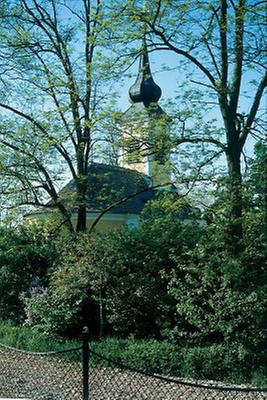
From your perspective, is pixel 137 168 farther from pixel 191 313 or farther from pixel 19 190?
pixel 191 313

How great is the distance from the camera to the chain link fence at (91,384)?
20.9 ft

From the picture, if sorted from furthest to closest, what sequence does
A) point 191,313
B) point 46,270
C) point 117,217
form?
point 117,217 < point 46,270 < point 191,313

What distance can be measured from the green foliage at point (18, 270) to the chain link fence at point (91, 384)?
13.9 ft

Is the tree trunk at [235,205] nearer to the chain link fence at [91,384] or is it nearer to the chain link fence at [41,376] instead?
the chain link fence at [91,384]

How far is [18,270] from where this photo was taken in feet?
41.3

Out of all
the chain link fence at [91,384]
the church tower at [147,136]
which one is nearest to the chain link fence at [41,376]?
the chain link fence at [91,384]

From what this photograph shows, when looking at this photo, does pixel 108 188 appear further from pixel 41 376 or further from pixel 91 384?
pixel 91 384

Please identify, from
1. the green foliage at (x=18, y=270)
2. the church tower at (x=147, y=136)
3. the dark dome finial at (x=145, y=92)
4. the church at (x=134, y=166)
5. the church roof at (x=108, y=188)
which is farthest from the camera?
the dark dome finial at (x=145, y=92)

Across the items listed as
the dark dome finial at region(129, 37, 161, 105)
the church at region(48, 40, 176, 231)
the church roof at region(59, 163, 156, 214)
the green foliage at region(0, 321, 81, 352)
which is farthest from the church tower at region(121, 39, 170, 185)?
the dark dome finial at region(129, 37, 161, 105)

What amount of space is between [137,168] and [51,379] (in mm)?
7539

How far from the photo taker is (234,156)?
33.7ft

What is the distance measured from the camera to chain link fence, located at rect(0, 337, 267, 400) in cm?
636

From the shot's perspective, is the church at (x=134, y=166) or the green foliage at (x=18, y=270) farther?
the green foliage at (x=18, y=270)

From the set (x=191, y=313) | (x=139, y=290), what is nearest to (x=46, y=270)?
(x=139, y=290)
